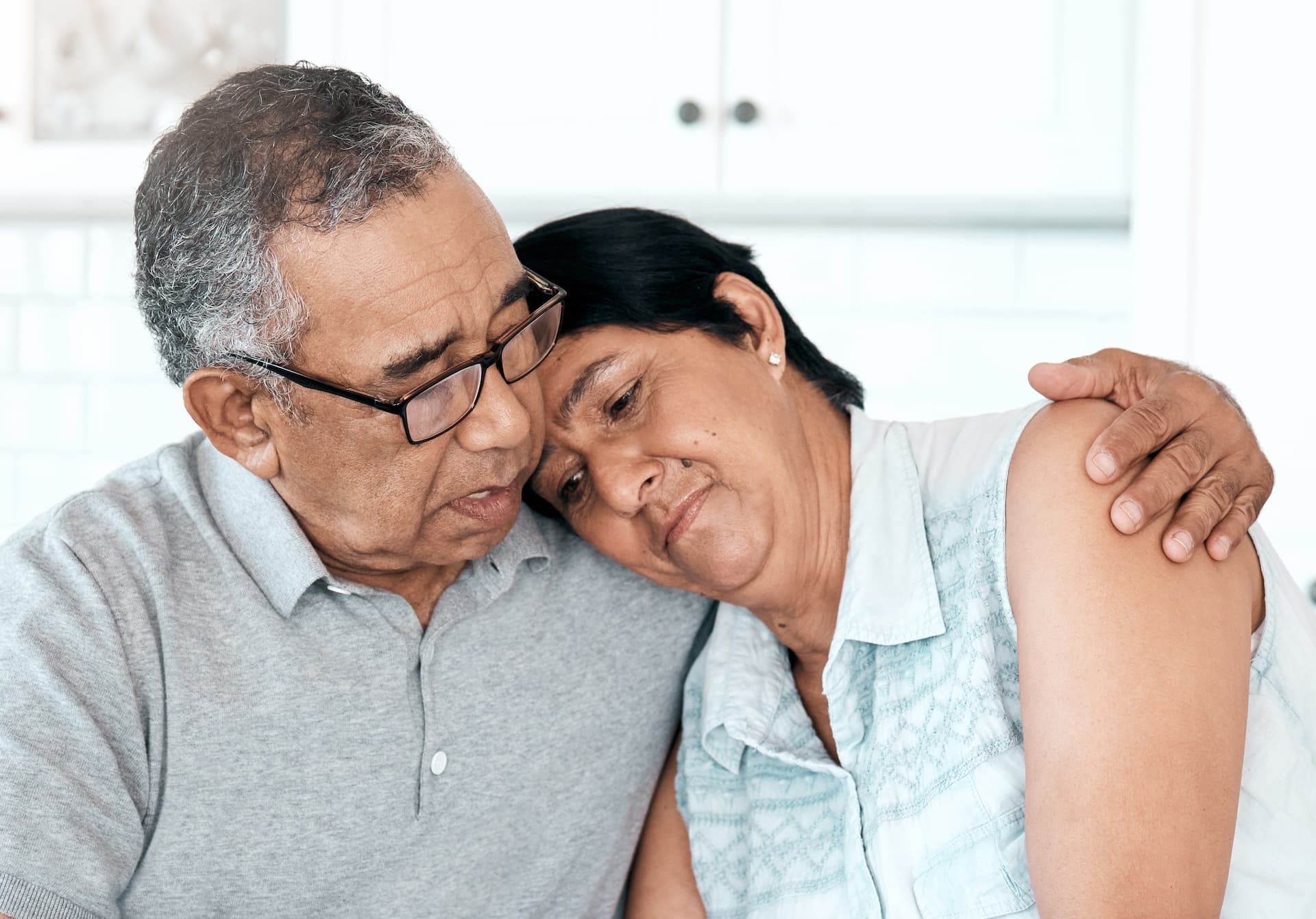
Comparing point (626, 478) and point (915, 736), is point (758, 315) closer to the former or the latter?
point (626, 478)

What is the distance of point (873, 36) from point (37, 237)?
187cm

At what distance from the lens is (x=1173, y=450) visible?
110cm

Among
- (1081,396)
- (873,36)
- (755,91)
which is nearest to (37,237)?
(755,91)

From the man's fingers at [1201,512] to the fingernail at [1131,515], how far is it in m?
0.03

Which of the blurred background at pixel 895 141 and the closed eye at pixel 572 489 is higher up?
the blurred background at pixel 895 141

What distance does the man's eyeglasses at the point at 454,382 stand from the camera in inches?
47.7

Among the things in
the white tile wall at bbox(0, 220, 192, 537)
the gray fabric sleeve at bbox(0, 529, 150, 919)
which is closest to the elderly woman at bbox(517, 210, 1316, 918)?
the gray fabric sleeve at bbox(0, 529, 150, 919)

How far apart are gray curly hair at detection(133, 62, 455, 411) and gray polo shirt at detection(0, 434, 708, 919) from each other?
0.22m

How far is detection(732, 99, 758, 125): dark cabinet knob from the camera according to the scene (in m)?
2.05

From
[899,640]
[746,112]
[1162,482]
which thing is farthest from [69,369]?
[1162,482]

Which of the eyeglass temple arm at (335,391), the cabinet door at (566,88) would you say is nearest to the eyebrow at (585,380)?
the eyeglass temple arm at (335,391)

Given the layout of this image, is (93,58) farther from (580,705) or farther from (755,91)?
(580,705)

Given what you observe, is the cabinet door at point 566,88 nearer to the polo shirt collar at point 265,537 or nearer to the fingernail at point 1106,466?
the polo shirt collar at point 265,537

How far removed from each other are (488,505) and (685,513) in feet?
0.71
